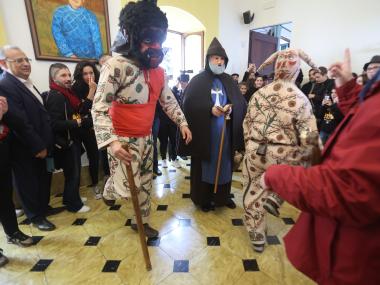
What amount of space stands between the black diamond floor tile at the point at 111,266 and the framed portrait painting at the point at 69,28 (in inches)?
95.3

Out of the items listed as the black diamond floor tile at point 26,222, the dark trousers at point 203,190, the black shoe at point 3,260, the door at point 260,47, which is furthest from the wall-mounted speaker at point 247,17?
the black shoe at point 3,260

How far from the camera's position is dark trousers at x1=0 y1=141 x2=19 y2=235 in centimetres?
168

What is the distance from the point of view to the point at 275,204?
1002 millimetres

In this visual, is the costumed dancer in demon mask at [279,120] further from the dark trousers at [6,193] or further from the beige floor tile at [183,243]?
the dark trousers at [6,193]

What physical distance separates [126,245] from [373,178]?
1899mm

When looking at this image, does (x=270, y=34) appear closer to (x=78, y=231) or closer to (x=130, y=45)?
(x=130, y=45)

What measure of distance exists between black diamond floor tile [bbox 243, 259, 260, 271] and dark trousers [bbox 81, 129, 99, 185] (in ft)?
6.59

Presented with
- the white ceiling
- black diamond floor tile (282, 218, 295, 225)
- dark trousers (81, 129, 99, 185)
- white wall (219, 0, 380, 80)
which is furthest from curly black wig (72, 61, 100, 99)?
white wall (219, 0, 380, 80)

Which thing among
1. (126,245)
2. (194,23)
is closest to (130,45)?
(126,245)

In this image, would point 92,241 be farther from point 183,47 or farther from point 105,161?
point 183,47

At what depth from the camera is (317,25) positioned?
4250 millimetres

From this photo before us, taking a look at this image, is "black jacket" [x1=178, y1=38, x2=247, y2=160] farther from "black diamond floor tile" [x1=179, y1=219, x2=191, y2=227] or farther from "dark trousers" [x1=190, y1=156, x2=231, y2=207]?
"black diamond floor tile" [x1=179, y1=219, x2=191, y2=227]

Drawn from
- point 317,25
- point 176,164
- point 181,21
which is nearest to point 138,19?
point 176,164

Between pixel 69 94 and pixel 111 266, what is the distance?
5.48 feet
